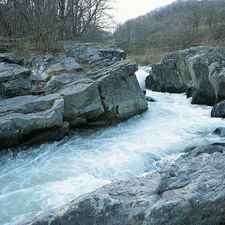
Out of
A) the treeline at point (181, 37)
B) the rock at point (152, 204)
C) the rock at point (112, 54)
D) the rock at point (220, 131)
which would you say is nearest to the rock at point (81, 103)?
the rock at point (220, 131)

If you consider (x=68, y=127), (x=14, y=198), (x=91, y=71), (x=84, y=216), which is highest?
(x=91, y=71)

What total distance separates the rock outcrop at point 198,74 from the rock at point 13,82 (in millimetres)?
6136

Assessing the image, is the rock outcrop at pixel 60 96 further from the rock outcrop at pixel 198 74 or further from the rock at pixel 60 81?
the rock outcrop at pixel 198 74

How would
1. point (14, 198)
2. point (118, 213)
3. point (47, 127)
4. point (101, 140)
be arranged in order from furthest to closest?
point (101, 140)
point (47, 127)
point (14, 198)
point (118, 213)

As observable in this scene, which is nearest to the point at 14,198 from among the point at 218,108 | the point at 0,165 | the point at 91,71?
the point at 0,165

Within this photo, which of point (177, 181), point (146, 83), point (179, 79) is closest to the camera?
point (177, 181)

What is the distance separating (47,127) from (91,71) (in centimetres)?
304

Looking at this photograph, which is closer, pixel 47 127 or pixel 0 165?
pixel 0 165

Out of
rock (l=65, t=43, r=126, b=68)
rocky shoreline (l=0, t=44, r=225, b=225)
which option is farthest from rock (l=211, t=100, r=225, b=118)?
rock (l=65, t=43, r=126, b=68)

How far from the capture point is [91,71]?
7641 millimetres

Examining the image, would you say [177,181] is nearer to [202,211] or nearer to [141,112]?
[202,211]

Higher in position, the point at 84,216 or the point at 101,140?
the point at 84,216

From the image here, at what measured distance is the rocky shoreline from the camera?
179 centimetres

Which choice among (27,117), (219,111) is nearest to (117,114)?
(27,117)
